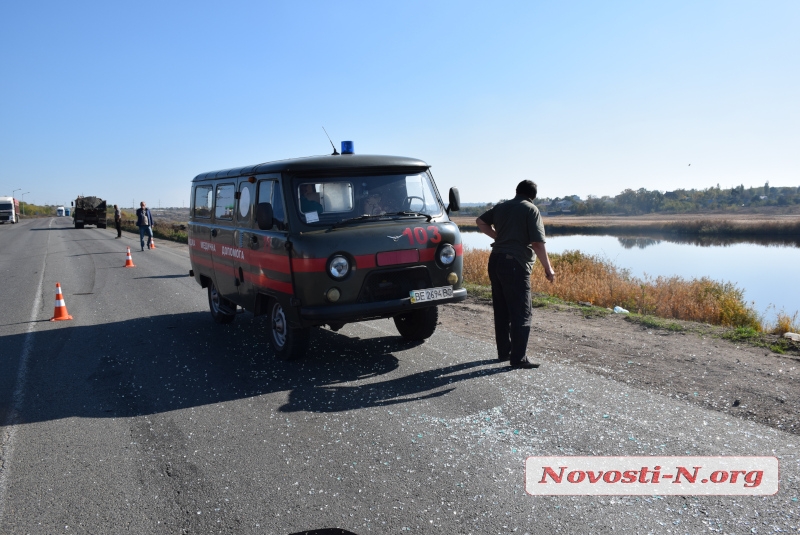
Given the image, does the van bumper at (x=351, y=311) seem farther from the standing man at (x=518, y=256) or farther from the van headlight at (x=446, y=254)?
the standing man at (x=518, y=256)

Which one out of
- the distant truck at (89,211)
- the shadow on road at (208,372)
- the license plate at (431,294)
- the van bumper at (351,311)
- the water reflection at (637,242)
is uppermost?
the distant truck at (89,211)

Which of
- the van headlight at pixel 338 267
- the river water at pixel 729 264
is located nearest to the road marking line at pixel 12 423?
the van headlight at pixel 338 267

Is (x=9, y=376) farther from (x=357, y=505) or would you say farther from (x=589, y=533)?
(x=589, y=533)

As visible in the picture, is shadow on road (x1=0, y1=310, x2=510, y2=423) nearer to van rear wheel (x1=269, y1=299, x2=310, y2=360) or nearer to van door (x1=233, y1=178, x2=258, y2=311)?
van rear wheel (x1=269, y1=299, x2=310, y2=360)

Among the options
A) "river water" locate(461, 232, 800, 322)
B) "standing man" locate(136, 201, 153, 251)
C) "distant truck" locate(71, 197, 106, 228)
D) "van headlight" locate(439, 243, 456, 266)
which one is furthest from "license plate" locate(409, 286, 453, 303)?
"distant truck" locate(71, 197, 106, 228)

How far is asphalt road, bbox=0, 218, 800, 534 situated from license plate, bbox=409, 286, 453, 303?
74cm

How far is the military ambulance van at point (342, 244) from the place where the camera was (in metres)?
6.25

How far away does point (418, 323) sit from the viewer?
25.3 feet

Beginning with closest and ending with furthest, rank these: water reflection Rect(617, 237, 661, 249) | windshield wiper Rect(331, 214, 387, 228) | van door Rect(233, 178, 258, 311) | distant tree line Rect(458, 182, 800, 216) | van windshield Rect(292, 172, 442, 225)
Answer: windshield wiper Rect(331, 214, 387, 228) → van windshield Rect(292, 172, 442, 225) → van door Rect(233, 178, 258, 311) → water reflection Rect(617, 237, 661, 249) → distant tree line Rect(458, 182, 800, 216)

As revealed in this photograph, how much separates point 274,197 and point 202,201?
120 inches

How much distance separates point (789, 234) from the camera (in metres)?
46.4

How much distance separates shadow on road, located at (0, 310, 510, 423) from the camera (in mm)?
5555

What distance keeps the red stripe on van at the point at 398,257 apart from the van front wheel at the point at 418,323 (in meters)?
1.11

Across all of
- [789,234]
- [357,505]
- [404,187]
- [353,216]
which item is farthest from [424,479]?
[789,234]
